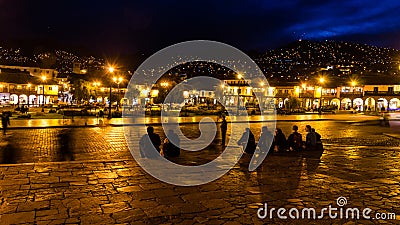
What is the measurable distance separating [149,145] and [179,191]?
4.19 m

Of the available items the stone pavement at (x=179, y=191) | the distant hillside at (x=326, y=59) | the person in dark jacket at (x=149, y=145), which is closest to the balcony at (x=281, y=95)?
the distant hillside at (x=326, y=59)

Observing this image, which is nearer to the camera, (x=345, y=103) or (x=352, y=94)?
(x=352, y=94)

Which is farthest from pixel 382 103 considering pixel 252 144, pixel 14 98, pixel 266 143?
pixel 14 98

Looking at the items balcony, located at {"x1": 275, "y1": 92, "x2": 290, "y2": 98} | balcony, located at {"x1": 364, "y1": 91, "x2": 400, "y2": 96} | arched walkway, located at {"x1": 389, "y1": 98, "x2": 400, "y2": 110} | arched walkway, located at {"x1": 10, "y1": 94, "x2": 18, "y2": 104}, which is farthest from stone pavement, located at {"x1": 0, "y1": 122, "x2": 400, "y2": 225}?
balcony, located at {"x1": 275, "y1": 92, "x2": 290, "y2": 98}

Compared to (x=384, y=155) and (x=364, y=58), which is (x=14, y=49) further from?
(x=384, y=155)

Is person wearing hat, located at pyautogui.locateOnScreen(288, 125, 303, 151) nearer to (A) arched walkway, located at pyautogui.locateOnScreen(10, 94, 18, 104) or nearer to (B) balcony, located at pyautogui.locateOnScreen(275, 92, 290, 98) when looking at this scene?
(A) arched walkway, located at pyautogui.locateOnScreen(10, 94, 18, 104)

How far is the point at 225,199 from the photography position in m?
6.32

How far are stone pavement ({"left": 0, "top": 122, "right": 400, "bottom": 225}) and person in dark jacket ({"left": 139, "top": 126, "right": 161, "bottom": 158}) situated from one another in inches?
27.0

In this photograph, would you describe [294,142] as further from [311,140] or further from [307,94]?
[307,94]

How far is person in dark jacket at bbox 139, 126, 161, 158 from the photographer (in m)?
10.6

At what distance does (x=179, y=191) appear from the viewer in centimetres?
680

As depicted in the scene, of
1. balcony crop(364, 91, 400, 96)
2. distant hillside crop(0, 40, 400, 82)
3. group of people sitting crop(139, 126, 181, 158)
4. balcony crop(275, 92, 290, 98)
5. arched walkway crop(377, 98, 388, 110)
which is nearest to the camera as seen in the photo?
group of people sitting crop(139, 126, 181, 158)

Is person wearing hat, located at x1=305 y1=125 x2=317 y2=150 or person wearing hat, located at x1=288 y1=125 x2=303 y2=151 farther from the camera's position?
person wearing hat, located at x1=305 y1=125 x2=317 y2=150

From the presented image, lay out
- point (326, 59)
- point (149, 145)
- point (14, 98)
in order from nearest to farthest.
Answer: point (149, 145) < point (14, 98) < point (326, 59)
